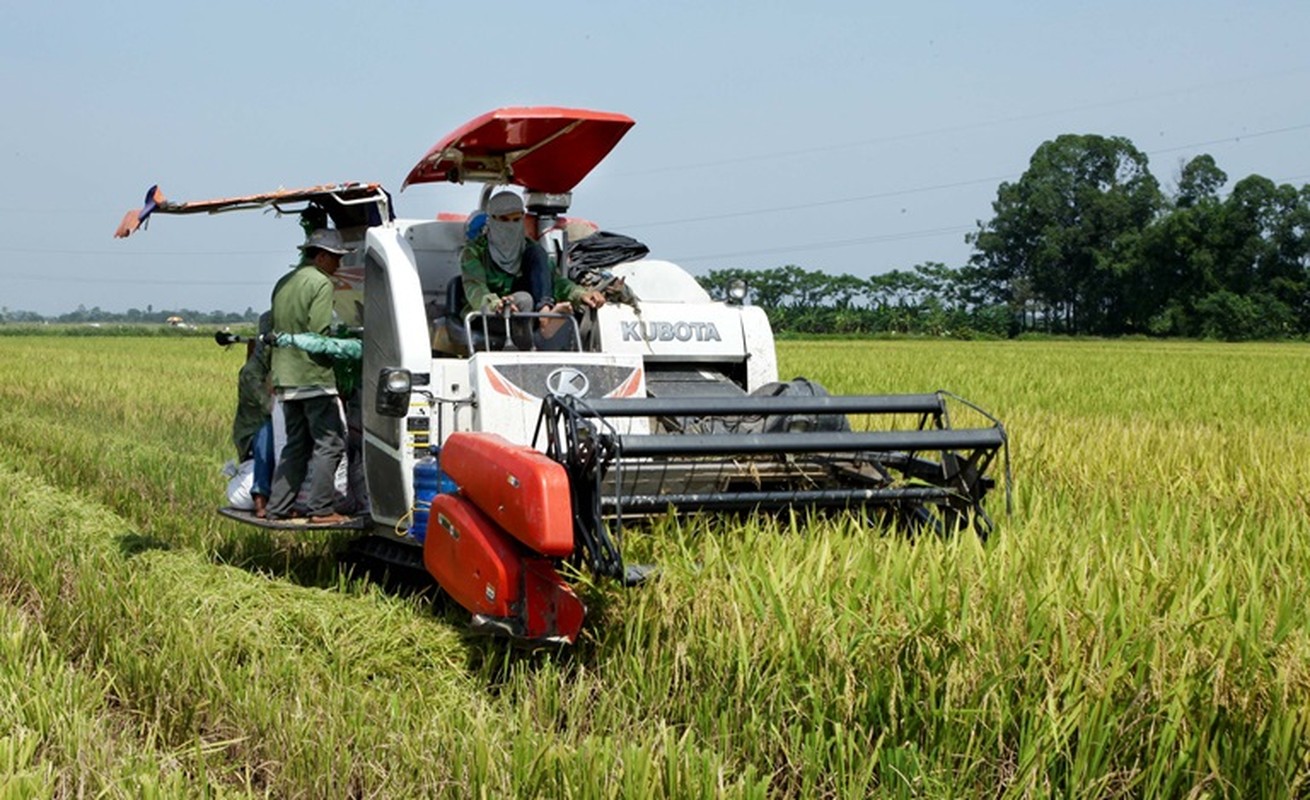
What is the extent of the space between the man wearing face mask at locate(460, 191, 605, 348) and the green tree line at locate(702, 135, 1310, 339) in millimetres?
63211

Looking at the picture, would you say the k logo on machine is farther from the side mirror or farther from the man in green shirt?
the man in green shirt

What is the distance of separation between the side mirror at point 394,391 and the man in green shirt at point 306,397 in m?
1.03

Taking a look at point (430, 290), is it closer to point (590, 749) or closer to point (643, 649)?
point (643, 649)

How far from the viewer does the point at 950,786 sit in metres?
3.90

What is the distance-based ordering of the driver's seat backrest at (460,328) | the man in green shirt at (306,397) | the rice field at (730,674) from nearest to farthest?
the rice field at (730,674) → the driver's seat backrest at (460,328) → the man in green shirt at (306,397)

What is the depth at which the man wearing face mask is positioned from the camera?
7.12 metres

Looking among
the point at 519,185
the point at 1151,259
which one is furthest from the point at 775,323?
the point at 519,185

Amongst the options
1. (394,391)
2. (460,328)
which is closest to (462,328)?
(460,328)

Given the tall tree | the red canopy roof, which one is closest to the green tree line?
the tall tree

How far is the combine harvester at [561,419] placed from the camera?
524 cm

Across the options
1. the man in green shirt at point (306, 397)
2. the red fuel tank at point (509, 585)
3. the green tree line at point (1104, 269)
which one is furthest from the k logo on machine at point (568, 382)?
the green tree line at point (1104, 269)

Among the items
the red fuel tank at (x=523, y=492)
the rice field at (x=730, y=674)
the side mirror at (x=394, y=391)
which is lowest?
the rice field at (x=730, y=674)

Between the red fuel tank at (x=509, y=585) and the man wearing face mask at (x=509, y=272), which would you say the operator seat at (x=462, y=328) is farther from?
the red fuel tank at (x=509, y=585)

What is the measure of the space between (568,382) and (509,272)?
0.98m
